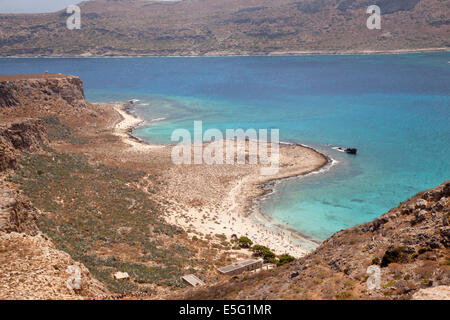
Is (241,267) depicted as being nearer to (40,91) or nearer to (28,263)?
(28,263)

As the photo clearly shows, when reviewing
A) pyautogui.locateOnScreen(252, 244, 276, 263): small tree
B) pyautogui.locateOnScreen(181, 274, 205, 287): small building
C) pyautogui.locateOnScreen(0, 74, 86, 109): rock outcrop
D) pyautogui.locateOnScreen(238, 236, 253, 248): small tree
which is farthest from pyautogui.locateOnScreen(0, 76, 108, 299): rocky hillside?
pyautogui.locateOnScreen(0, 74, 86, 109): rock outcrop

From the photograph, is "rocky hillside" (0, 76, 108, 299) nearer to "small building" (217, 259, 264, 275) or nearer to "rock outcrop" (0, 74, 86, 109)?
"small building" (217, 259, 264, 275)

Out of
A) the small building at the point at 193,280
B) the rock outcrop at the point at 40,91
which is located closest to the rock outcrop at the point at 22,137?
the rock outcrop at the point at 40,91

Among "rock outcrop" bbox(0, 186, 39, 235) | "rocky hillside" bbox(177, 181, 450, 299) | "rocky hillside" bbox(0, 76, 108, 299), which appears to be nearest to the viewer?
"rocky hillside" bbox(177, 181, 450, 299)

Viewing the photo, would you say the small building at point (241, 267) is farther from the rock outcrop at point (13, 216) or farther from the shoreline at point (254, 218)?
the rock outcrop at point (13, 216)

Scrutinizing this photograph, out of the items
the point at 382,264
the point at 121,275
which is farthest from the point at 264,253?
the point at 382,264

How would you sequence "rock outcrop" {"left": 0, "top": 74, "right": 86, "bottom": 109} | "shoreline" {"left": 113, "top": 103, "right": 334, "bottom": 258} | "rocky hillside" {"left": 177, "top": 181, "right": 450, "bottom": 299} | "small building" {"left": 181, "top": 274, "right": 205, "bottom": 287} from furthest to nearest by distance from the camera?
"rock outcrop" {"left": 0, "top": 74, "right": 86, "bottom": 109}
"shoreline" {"left": 113, "top": 103, "right": 334, "bottom": 258}
"small building" {"left": 181, "top": 274, "right": 205, "bottom": 287}
"rocky hillside" {"left": 177, "top": 181, "right": 450, "bottom": 299}

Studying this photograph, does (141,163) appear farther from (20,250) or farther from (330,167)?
(20,250)
